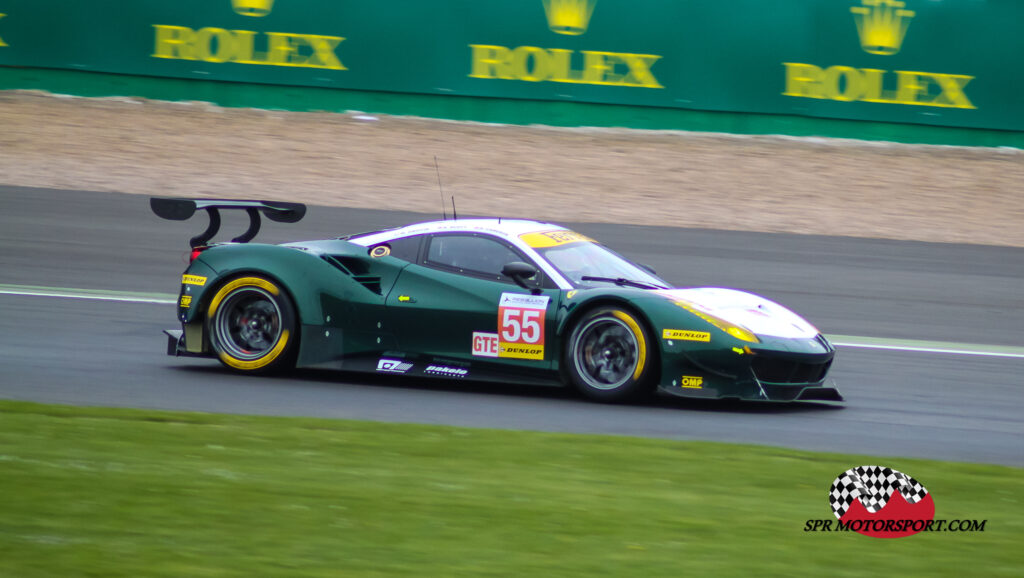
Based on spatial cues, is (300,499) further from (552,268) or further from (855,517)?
(552,268)

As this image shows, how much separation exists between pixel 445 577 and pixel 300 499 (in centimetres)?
129

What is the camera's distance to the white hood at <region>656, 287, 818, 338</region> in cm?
863

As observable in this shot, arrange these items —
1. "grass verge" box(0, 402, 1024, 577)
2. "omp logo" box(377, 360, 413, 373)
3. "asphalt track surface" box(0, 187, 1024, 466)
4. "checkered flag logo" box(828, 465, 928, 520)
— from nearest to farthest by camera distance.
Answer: "grass verge" box(0, 402, 1024, 577) → "checkered flag logo" box(828, 465, 928, 520) → "asphalt track surface" box(0, 187, 1024, 466) → "omp logo" box(377, 360, 413, 373)

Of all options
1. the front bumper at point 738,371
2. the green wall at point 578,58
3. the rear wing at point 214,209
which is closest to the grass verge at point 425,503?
the front bumper at point 738,371

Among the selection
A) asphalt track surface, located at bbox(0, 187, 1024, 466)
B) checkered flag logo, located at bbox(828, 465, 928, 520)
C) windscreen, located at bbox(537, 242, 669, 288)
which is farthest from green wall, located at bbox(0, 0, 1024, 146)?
checkered flag logo, located at bbox(828, 465, 928, 520)

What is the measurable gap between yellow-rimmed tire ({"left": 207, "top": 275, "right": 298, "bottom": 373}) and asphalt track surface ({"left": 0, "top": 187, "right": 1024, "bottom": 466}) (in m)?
0.17

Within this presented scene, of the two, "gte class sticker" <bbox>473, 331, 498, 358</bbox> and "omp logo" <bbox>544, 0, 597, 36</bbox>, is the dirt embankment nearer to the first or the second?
"omp logo" <bbox>544, 0, 597, 36</bbox>

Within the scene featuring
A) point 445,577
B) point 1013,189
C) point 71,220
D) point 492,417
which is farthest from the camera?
point 1013,189

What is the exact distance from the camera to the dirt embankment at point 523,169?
18.3 metres

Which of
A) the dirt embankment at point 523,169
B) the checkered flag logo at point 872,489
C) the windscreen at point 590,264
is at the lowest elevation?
the checkered flag logo at point 872,489

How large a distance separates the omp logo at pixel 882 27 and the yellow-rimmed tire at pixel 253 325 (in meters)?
14.1

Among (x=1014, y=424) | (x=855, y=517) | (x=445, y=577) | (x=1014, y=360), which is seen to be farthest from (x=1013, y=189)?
(x=445, y=577)

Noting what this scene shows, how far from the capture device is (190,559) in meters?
5.00

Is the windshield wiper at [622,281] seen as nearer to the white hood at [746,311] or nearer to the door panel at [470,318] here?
the white hood at [746,311]
